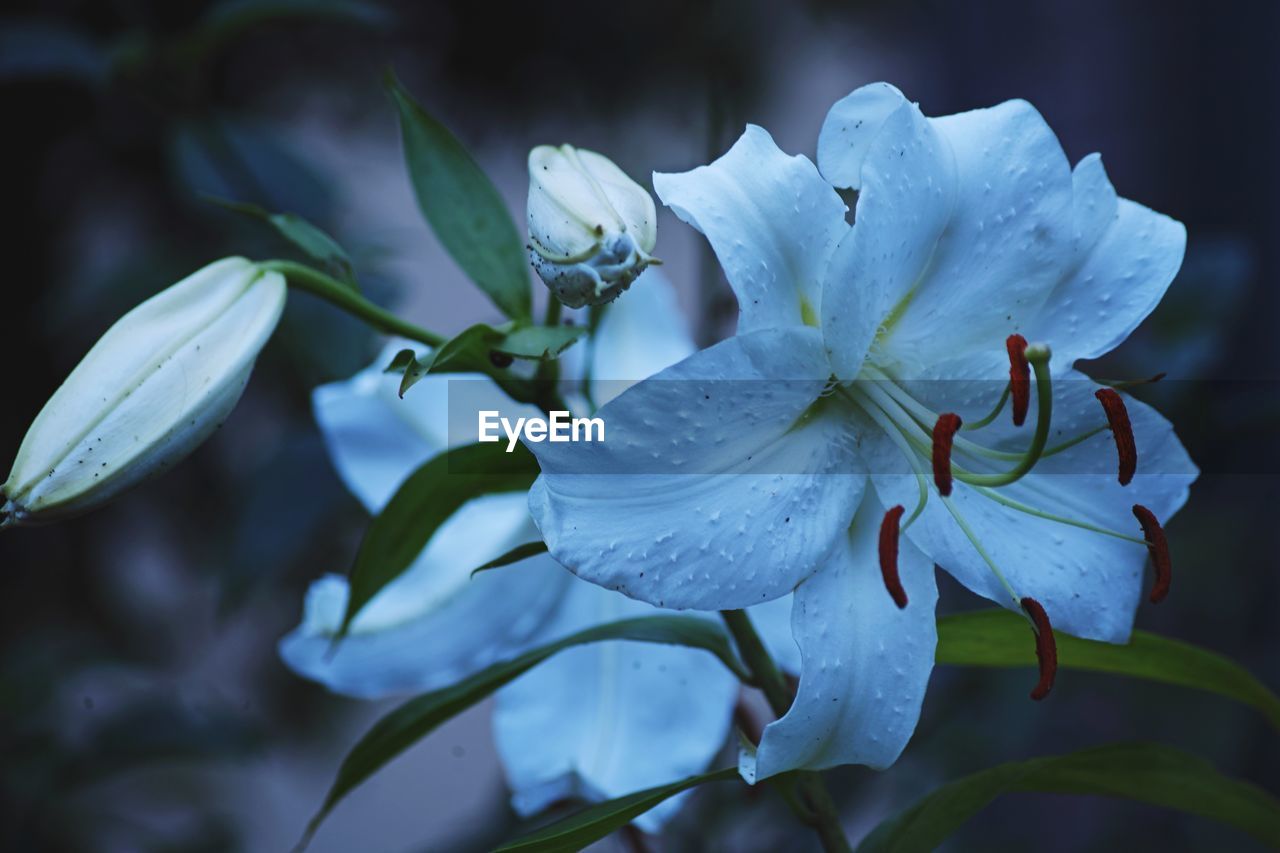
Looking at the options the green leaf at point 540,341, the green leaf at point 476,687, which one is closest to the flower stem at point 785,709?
the green leaf at point 476,687

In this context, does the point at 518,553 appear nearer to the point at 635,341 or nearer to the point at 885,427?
the point at 885,427

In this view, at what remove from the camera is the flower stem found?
1.58 feet

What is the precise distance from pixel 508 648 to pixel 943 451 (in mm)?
270

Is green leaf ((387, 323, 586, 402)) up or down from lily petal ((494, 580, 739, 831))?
up

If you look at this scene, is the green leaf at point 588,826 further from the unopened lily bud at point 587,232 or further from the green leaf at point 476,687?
the unopened lily bud at point 587,232

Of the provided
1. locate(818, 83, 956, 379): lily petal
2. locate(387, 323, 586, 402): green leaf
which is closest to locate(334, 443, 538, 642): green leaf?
locate(387, 323, 586, 402): green leaf

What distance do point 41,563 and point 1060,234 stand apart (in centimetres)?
104

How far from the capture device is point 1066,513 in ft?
1.63

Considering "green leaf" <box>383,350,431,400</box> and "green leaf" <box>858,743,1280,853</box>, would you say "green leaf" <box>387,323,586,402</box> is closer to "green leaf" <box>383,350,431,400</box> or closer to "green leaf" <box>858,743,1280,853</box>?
"green leaf" <box>383,350,431,400</box>

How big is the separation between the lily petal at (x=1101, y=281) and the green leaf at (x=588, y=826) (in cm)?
21

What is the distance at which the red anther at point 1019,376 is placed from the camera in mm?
447

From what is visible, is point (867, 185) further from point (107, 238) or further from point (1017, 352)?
point (107, 238)

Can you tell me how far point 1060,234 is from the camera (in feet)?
1.53

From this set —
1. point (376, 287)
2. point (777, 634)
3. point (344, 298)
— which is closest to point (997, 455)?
point (777, 634)
